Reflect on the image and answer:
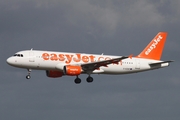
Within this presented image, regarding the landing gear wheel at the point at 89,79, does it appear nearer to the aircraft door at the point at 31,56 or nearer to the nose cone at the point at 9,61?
the aircraft door at the point at 31,56

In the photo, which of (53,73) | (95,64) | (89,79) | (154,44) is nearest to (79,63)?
(95,64)

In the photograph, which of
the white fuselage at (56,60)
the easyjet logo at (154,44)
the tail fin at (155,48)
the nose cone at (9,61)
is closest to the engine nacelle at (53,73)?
the white fuselage at (56,60)

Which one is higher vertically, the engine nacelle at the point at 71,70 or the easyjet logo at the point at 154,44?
the easyjet logo at the point at 154,44

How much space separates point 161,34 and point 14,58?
30346 mm

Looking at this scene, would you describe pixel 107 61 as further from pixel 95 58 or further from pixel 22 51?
pixel 22 51

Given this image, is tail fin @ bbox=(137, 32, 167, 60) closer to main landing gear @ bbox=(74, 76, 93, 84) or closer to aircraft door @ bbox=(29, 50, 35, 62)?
main landing gear @ bbox=(74, 76, 93, 84)

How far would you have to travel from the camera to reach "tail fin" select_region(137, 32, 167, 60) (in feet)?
312

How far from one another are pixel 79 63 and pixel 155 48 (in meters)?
17.9

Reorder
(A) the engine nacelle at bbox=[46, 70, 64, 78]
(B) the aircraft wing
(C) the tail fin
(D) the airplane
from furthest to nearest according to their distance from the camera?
1. (C) the tail fin
2. (A) the engine nacelle at bbox=[46, 70, 64, 78]
3. (B) the aircraft wing
4. (D) the airplane

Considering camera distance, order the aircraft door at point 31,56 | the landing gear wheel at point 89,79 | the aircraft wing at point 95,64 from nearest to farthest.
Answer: the aircraft door at point 31,56 < the aircraft wing at point 95,64 < the landing gear wheel at point 89,79

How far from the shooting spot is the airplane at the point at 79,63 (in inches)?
3241

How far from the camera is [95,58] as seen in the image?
286 ft

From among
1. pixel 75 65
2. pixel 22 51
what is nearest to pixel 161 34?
pixel 75 65

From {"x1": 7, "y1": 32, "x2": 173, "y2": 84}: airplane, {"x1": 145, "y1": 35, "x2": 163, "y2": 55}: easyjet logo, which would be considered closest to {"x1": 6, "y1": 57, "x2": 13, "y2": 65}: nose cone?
{"x1": 7, "y1": 32, "x2": 173, "y2": 84}: airplane
